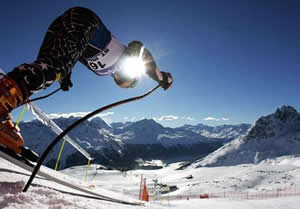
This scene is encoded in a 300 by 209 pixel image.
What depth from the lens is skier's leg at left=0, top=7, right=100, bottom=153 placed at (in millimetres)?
1064

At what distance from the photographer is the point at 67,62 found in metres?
1.40

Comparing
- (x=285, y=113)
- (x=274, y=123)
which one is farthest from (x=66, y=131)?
(x=285, y=113)

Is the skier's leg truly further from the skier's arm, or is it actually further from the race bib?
the skier's arm

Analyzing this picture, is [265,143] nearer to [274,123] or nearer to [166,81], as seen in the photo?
[274,123]

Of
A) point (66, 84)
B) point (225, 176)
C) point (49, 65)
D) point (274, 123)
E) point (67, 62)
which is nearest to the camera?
point (49, 65)

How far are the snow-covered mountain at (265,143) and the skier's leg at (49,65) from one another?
125 meters

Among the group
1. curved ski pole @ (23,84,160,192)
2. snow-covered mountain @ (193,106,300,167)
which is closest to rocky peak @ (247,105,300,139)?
snow-covered mountain @ (193,106,300,167)

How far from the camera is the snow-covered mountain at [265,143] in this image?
119562 millimetres

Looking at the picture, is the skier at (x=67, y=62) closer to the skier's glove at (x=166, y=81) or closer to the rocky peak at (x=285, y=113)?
the skier's glove at (x=166, y=81)

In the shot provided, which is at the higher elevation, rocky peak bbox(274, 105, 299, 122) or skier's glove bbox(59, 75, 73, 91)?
rocky peak bbox(274, 105, 299, 122)

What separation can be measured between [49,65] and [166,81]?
129 centimetres

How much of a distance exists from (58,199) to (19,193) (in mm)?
258

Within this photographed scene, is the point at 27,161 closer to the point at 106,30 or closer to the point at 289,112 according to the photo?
the point at 106,30

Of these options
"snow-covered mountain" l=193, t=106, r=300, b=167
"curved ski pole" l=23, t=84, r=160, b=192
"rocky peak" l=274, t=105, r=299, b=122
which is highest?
"rocky peak" l=274, t=105, r=299, b=122
